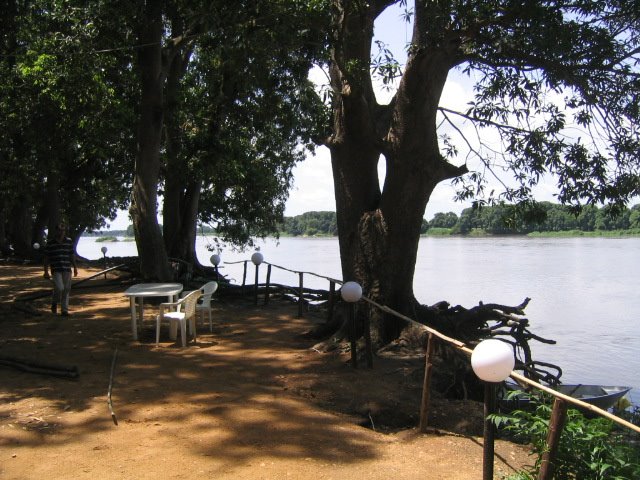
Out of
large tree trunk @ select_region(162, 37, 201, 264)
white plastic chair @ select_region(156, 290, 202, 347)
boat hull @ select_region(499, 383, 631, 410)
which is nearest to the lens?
white plastic chair @ select_region(156, 290, 202, 347)

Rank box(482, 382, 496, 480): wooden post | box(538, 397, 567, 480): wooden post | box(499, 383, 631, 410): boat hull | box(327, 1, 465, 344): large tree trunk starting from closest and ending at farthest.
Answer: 1. box(538, 397, 567, 480): wooden post
2. box(482, 382, 496, 480): wooden post
3. box(327, 1, 465, 344): large tree trunk
4. box(499, 383, 631, 410): boat hull

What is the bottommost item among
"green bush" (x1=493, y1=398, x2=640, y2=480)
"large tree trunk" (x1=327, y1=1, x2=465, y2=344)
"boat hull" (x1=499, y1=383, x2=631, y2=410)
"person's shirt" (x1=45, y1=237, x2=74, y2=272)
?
"boat hull" (x1=499, y1=383, x2=631, y2=410)

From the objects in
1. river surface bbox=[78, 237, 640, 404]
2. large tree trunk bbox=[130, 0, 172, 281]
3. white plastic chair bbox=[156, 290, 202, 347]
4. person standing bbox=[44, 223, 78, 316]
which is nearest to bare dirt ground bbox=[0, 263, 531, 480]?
white plastic chair bbox=[156, 290, 202, 347]

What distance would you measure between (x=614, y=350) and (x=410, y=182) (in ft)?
35.0

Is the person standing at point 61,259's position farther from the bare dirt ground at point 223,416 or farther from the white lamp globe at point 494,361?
the white lamp globe at point 494,361

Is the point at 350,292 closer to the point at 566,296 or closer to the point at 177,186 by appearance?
the point at 177,186

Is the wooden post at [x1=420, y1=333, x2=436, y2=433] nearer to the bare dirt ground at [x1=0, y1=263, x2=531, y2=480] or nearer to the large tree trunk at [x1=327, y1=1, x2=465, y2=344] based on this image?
the bare dirt ground at [x1=0, y1=263, x2=531, y2=480]

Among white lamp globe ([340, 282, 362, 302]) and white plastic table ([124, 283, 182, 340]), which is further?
white plastic table ([124, 283, 182, 340])

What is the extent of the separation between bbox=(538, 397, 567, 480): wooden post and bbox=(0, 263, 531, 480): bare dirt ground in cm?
100

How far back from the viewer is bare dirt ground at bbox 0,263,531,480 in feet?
14.1

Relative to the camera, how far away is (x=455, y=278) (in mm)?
27609

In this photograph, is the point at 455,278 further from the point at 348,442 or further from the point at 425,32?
the point at 348,442

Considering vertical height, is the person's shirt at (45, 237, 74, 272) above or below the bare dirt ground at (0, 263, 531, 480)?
above

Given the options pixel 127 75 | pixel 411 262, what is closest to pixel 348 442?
pixel 411 262
